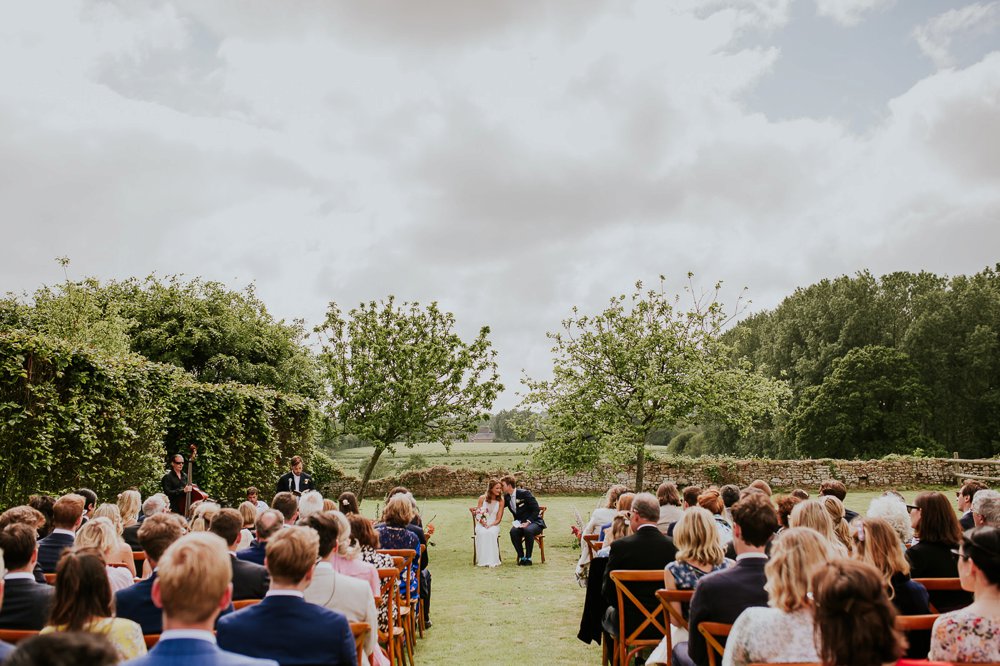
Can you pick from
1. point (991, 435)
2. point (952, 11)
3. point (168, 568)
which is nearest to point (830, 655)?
point (168, 568)

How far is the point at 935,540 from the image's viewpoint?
5871mm

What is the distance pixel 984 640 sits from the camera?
3449 millimetres

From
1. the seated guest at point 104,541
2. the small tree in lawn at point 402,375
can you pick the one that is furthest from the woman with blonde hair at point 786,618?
the small tree in lawn at point 402,375

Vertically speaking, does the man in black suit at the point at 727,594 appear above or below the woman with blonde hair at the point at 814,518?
below

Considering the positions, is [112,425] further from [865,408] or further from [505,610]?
[865,408]

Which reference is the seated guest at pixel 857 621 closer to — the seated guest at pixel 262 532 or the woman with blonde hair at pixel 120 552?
the seated guest at pixel 262 532

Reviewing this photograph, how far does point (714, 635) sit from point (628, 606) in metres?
2.31

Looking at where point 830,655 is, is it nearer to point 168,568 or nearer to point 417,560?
point 168,568

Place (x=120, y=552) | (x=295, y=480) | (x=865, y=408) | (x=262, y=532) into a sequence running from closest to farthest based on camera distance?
(x=120, y=552) → (x=262, y=532) → (x=295, y=480) → (x=865, y=408)

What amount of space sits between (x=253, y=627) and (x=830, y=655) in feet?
8.95

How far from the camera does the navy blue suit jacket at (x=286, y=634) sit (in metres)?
3.63

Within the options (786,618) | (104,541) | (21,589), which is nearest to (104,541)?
(104,541)

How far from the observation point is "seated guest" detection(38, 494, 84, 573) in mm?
6461

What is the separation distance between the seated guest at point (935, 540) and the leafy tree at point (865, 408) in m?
51.4
